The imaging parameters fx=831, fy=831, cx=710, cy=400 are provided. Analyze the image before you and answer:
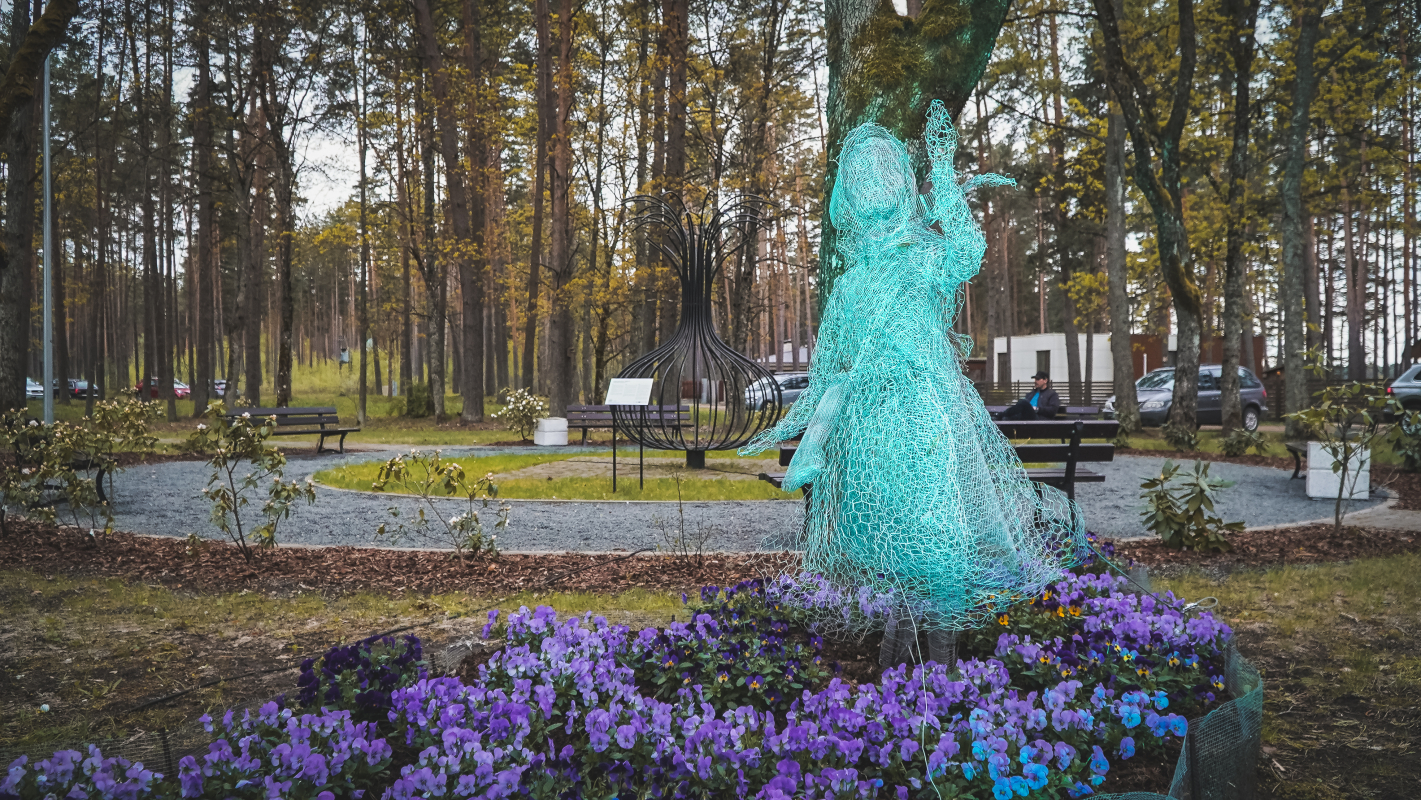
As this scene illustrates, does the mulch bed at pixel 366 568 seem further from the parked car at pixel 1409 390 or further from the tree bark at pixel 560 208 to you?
the parked car at pixel 1409 390

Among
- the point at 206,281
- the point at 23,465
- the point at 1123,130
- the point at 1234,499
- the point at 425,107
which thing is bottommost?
the point at 1234,499

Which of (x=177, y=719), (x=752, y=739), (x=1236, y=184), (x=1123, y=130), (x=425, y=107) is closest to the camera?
(x=752, y=739)

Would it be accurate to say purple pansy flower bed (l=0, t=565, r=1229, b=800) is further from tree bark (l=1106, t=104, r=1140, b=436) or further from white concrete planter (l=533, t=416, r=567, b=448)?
tree bark (l=1106, t=104, r=1140, b=436)

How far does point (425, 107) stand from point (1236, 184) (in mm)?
17849

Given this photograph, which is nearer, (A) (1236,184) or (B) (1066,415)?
(B) (1066,415)

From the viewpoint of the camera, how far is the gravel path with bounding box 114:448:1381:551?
261 inches

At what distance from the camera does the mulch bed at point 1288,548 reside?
591 cm

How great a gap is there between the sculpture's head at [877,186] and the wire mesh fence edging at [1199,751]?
205cm

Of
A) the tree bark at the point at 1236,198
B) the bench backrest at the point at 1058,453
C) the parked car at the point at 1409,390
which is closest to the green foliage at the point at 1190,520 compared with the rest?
the bench backrest at the point at 1058,453

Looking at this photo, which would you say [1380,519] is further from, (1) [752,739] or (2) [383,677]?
(2) [383,677]

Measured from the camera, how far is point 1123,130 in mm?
18062

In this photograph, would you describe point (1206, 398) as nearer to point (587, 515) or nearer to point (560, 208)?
point (560, 208)

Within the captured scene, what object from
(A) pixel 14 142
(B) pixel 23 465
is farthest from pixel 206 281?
(B) pixel 23 465

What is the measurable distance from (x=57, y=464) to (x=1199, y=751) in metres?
7.56
